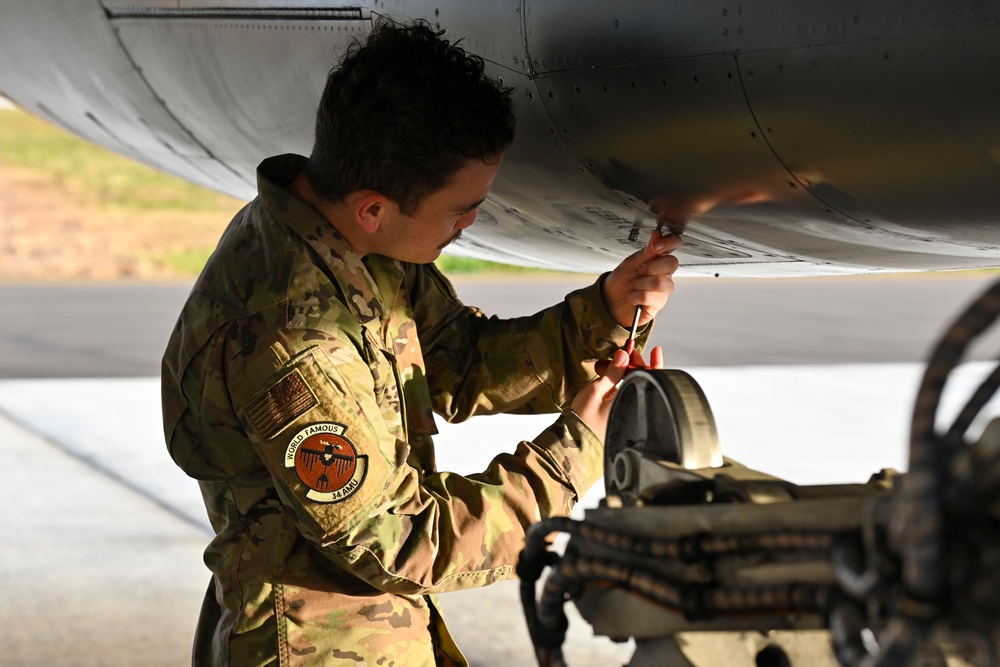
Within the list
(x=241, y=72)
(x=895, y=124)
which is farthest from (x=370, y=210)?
(x=241, y=72)

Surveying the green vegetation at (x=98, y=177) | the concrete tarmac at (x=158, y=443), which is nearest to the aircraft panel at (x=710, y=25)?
the concrete tarmac at (x=158, y=443)

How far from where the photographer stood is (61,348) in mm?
8359

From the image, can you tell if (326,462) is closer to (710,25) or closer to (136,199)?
(710,25)

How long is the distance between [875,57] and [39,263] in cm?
1665

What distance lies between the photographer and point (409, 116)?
1465mm

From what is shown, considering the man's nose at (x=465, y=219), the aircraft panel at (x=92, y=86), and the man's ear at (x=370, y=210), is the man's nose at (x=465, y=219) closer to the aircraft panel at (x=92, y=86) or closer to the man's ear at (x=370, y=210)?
the man's ear at (x=370, y=210)

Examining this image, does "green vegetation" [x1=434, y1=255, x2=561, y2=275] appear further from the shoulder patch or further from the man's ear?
the shoulder patch

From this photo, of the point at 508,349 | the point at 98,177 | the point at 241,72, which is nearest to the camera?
the point at 508,349

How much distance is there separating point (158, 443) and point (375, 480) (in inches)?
159

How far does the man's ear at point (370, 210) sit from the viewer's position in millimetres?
1535

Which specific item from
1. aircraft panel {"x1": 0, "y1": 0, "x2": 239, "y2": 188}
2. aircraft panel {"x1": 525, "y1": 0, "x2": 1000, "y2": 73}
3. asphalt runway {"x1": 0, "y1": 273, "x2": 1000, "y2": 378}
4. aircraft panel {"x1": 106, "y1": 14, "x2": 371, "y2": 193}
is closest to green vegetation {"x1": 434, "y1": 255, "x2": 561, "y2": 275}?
asphalt runway {"x1": 0, "y1": 273, "x2": 1000, "y2": 378}

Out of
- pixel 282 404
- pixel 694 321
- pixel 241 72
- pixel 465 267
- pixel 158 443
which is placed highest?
pixel 465 267

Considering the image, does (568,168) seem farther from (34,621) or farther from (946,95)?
(34,621)

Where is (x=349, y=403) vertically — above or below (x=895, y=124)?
below
